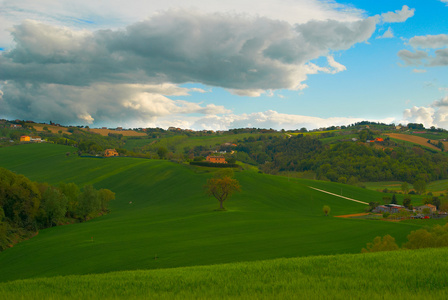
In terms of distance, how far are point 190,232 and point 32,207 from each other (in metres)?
41.9

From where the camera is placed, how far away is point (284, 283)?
65.0ft

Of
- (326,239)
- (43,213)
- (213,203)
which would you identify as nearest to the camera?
(326,239)

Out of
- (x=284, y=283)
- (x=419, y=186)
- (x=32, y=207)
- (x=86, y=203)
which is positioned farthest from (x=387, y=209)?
(x=284, y=283)

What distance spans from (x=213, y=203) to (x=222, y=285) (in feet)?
276

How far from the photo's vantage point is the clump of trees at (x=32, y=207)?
71.2m

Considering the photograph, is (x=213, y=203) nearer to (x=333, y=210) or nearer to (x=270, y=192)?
(x=270, y=192)

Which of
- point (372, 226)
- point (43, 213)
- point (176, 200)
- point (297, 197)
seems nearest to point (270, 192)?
point (297, 197)

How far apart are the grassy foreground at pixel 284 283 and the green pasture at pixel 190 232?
20.1 metres

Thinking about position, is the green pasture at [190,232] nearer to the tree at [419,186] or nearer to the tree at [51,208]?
the tree at [51,208]

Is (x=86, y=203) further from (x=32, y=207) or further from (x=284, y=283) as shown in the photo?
(x=284, y=283)

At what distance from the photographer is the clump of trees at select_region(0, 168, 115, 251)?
71188mm

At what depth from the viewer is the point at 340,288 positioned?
18.5 meters

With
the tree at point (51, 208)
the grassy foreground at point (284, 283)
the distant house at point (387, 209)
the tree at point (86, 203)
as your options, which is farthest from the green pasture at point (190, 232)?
the grassy foreground at point (284, 283)

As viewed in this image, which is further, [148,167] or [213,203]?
[148,167]
